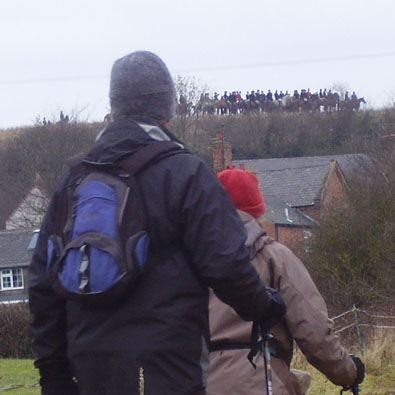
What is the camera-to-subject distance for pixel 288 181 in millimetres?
49438

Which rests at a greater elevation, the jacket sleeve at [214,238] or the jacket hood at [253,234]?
the jacket sleeve at [214,238]

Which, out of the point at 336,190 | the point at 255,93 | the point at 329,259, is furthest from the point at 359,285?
the point at 255,93

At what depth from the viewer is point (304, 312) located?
13.4 ft

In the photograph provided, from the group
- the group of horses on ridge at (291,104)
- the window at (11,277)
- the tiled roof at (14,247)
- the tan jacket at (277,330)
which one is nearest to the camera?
the tan jacket at (277,330)

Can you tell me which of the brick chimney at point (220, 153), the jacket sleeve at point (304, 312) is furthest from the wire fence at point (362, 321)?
the brick chimney at point (220, 153)

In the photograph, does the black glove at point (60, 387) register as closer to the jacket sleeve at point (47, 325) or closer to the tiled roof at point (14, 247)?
the jacket sleeve at point (47, 325)

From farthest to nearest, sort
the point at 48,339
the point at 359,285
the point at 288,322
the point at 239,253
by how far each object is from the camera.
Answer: the point at 359,285 < the point at 288,322 < the point at 48,339 < the point at 239,253

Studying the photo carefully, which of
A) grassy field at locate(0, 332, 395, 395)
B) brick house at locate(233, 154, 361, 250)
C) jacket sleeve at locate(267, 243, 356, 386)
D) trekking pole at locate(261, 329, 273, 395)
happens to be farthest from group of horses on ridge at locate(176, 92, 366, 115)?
trekking pole at locate(261, 329, 273, 395)

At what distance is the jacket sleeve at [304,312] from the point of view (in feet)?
13.4

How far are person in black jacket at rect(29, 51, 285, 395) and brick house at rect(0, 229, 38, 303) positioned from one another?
148 feet

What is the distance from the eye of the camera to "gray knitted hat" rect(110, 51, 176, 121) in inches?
127

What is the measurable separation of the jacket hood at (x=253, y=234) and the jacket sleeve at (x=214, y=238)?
1.10 meters

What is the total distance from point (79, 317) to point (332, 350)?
1560 millimetres

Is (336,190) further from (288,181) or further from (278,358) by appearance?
(278,358)
